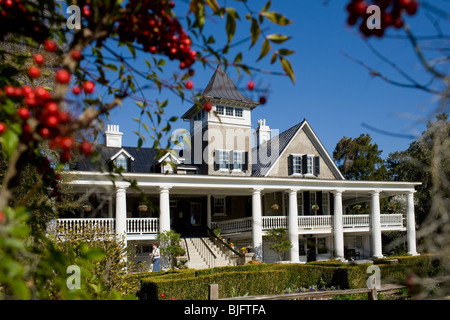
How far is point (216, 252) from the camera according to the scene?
24.1m

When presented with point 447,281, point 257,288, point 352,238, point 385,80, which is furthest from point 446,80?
point 352,238

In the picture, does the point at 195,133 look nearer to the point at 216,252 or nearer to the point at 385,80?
the point at 216,252

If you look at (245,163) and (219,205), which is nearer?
(245,163)

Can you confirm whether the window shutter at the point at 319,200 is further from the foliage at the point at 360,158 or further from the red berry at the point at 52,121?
the red berry at the point at 52,121

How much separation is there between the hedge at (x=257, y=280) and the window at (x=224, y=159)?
378 inches

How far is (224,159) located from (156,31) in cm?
2520

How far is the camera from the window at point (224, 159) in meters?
27.5

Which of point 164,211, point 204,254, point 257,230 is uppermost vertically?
point 164,211

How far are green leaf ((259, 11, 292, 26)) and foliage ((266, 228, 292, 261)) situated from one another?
21.6 meters

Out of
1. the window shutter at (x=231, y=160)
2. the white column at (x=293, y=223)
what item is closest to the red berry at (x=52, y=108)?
the white column at (x=293, y=223)

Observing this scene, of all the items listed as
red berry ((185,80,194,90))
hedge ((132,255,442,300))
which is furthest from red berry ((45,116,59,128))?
hedge ((132,255,442,300))

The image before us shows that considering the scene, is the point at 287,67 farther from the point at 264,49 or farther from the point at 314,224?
the point at 314,224

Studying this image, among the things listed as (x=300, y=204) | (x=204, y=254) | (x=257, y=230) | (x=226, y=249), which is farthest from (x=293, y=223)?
(x=204, y=254)

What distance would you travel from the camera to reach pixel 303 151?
2905cm
